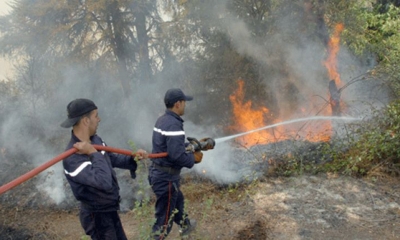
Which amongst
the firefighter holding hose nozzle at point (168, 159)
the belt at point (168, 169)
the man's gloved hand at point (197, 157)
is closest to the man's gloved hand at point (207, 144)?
the man's gloved hand at point (197, 157)

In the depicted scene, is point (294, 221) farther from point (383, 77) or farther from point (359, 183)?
point (383, 77)

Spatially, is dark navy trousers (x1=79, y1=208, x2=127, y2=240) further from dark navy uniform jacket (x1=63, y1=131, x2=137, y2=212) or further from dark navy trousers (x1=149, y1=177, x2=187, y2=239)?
dark navy trousers (x1=149, y1=177, x2=187, y2=239)

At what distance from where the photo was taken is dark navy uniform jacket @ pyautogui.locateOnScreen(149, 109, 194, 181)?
3836 millimetres

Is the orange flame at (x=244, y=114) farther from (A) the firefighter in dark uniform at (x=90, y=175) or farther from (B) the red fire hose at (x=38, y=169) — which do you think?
(A) the firefighter in dark uniform at (x=90, y=175)

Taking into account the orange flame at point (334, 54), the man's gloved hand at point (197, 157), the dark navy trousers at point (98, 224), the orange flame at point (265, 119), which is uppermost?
the orange flame at point (334, 54)

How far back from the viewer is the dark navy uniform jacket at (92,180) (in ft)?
9.42

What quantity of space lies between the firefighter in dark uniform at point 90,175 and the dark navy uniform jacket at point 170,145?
75 cm

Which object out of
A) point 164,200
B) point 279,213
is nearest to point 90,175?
point 164,200

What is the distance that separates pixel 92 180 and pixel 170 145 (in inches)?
46.0

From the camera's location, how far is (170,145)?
3834 mm

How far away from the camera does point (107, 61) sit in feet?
40.5

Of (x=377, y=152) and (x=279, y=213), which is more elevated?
(x=377, y=152)

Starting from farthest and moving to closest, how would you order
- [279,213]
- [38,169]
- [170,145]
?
[279,213]
[170,145]
[38,169]

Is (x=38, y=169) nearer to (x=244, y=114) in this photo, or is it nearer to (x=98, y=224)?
(x=98, y=224)
